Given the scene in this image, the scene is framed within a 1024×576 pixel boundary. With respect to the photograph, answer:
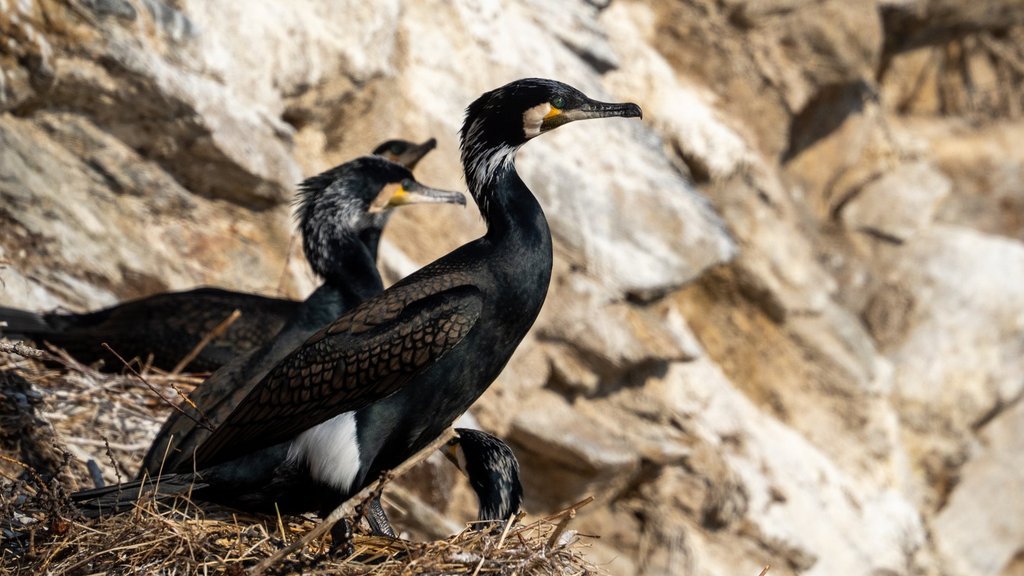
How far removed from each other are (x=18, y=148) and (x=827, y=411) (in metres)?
6.79

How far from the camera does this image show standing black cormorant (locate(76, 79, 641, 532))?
436 centimetres

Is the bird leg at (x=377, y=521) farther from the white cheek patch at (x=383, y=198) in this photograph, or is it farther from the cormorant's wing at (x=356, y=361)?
the white cheek patch at (x=383, y=198)

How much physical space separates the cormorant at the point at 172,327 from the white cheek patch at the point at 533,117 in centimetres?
198

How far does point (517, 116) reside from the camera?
477cm

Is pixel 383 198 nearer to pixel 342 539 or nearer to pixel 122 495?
pixel 122 495

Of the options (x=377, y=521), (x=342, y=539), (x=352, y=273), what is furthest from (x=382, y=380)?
(x=352, y=273)

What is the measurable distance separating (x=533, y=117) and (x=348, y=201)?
152cm

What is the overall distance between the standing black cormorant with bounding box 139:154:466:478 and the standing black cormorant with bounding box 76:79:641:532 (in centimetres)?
88

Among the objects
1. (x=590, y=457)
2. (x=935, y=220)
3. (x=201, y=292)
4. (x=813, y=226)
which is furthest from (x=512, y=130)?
(x=935, y=220)

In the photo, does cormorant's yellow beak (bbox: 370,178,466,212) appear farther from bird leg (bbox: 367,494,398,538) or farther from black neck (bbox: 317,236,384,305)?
bird leg (bbox: 367,494,398,538)

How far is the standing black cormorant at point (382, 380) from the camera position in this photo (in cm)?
436

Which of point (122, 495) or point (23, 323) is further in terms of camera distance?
point (23, 323)

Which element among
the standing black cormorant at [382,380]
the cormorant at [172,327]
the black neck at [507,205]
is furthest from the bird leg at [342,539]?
the cormorant at [172,327]

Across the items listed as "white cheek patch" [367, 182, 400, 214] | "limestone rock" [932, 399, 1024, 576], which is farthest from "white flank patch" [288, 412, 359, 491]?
"limestone rock" [932, 399, 1024, 576]
